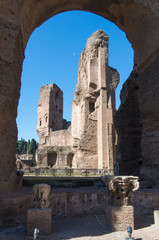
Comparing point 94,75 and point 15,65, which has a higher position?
point 94,75

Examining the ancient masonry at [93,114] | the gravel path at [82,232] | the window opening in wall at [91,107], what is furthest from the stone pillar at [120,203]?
the window opening in wall at [91,107]

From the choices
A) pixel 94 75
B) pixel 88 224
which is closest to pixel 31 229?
pixel 88 224

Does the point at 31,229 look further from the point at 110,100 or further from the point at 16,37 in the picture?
the point at 110,100

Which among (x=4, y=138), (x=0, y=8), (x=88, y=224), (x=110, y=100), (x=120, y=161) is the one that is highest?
(x=110, y=100)

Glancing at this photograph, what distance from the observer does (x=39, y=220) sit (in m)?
4.13

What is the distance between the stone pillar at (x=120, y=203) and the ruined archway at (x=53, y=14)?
294 centimetres

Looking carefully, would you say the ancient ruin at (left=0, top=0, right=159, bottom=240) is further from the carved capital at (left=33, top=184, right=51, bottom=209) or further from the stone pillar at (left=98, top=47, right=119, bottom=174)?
the stone pillar at (left=98, top=47, right=119, bottom=174)

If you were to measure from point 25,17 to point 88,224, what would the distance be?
23.0 ft

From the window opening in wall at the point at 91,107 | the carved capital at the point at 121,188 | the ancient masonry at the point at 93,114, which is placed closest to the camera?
the carved capital at the point at 121,188

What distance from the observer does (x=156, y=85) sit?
798cm

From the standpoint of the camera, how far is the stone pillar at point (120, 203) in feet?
14.1

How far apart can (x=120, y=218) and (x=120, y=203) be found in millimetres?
314

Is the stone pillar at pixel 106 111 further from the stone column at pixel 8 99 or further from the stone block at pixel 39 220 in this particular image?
the stone block at pixel 39 220

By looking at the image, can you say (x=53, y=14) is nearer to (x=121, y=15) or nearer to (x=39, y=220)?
(x=121, y=15)
